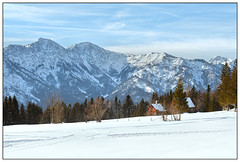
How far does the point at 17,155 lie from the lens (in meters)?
15.1

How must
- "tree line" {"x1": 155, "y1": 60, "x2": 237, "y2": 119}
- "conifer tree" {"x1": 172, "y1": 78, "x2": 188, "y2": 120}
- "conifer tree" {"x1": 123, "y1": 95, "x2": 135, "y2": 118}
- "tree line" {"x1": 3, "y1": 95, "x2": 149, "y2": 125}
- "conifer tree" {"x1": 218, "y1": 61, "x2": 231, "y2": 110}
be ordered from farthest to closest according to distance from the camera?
"conifer tree" {"x1": 123, "y1": 95, "x2": 135, "y2": 118} → "tree line" {"x1": 3, "y1": 95, "x2": 149, "y2": 125} → "conifer tree" {"x1": 172, "y1": 78, "x2": 188, "y2": 120} → "tree line" {"x1": 155, "y1": 60, "x2": 237, "y2": 119} → "conifer tree" {"x1": 218, "y1": 61, "x2": 231, "y2": 110}

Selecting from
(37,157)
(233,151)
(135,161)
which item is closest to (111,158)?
(135,161)

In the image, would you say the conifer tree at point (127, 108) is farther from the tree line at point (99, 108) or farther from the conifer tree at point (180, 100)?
the conifer tree at point (180, 100)

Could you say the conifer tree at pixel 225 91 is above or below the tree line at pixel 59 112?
above

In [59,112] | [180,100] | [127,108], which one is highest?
[180,100]

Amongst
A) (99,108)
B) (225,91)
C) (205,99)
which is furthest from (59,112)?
(205,99)

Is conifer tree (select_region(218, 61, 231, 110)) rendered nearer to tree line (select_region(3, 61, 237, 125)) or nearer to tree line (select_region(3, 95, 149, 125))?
tree line (select_region(3, 61, 237, 125))

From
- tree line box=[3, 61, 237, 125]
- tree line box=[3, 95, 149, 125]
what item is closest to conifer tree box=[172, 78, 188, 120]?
tree line box=[3, 61, 237, 125]

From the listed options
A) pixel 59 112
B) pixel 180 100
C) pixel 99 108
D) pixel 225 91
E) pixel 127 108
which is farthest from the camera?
pixel 127 108

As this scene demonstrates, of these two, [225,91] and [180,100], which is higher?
[225,91]

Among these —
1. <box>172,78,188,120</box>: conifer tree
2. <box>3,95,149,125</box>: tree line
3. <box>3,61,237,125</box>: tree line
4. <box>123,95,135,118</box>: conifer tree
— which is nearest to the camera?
<box>172,78,188,120</box>: conifer tree

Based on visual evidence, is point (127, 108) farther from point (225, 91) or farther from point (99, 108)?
point (225, 91)

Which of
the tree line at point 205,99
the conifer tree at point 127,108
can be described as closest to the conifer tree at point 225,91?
the tree line at point 205,99

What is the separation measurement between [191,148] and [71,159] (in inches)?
244
